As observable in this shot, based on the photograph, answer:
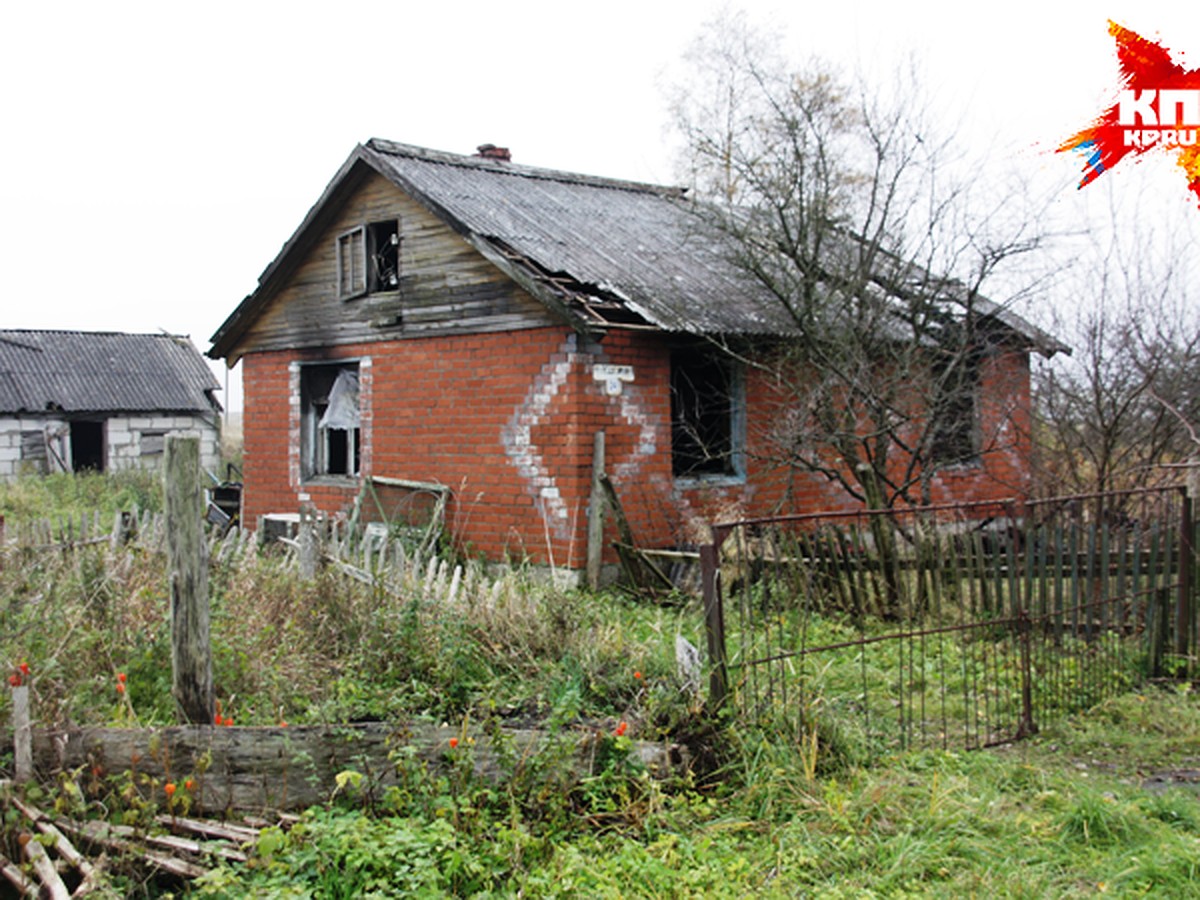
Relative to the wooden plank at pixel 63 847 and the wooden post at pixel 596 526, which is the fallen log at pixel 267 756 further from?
the wooden post at pixel 596 526

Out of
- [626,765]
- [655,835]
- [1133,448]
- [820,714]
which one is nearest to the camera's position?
[655,835]

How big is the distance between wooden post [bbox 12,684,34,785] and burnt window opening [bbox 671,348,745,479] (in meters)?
8.17

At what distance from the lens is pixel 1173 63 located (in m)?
1.51

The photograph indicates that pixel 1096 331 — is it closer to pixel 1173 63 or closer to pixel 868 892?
pixel 868 892

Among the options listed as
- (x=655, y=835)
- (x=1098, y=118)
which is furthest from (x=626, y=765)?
(x=1098, y=118)

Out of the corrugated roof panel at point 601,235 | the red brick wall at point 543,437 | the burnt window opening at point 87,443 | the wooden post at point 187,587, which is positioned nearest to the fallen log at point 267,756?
the wooden post at point 187,587

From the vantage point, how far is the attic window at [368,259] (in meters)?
13.0

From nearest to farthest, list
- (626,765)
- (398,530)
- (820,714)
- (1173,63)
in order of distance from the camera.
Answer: (1173,63) → (626,765) → (820,714) → (398,530)

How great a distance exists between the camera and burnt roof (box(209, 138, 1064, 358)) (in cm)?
1068

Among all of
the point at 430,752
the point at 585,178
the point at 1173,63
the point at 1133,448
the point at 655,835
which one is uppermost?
the point at 585,178

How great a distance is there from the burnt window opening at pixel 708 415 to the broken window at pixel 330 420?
423 cm

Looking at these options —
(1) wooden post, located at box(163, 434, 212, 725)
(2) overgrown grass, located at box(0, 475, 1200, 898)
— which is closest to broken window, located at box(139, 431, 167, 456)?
(2) overgrown grass, located at box(0, 475, 1200, 898)

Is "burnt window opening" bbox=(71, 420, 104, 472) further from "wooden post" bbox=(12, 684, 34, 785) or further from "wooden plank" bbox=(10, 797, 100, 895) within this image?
"wooden plank" bbox=(10, 797, 100, 895)

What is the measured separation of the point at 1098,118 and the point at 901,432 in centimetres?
1204
